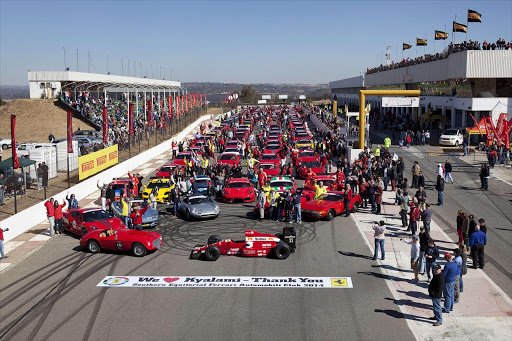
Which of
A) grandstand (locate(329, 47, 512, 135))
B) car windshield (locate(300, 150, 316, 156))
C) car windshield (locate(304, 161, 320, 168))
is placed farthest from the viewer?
grandstand (locate(329, 47, 512, 135))

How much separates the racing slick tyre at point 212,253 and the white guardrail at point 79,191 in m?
8.22

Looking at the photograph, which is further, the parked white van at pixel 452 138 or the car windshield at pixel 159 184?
the parked white van at pixel 452 138

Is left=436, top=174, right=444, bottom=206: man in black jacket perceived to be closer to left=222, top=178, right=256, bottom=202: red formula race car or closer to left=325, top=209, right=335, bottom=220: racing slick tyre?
left=325, top=209, right=335, bottom=220: racing slick tyre

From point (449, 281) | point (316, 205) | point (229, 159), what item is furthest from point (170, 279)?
point (229, 159)

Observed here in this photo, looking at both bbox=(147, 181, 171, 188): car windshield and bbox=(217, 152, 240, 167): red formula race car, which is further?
bbox=(217, 152, 240, 167): red formula race car

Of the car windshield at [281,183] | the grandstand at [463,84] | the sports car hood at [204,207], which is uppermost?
the grandstand at [463,84]

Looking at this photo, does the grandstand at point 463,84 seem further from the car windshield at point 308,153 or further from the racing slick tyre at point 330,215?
the racing slick tyre at point 330,215

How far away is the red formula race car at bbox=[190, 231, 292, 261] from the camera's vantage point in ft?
52.0

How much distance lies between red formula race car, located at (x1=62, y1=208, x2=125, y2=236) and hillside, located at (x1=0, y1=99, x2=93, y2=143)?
3233 cm

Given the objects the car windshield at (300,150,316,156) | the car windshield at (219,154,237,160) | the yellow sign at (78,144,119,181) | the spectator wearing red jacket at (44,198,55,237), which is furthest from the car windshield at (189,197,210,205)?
the car windshield at (300,150,316,156)

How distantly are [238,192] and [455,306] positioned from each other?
13.7 meters

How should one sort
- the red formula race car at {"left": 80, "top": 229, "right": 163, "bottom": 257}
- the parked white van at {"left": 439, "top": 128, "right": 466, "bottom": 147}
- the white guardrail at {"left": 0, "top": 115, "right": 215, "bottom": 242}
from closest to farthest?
1. the red formula race car at {"left": 80, "top": 229, "right": 163, "bottom": 257}
2. the white guardrail at {"left": 0, "top": 115, "right": 215, "bottom": 242}
3. the parked white van at {"left": 439, "top": 128, "right": 466, "bottom": 147}

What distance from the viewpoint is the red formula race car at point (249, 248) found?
52.0 feet

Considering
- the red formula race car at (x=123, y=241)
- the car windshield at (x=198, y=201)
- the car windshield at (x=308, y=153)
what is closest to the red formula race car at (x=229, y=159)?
the car windshield at (x=308, y=153)
